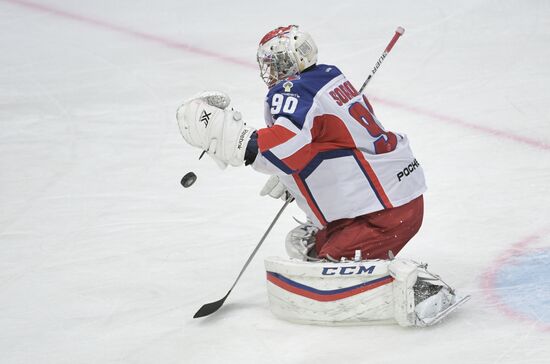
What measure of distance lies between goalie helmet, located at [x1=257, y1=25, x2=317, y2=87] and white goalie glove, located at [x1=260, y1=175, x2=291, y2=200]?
1.41ft

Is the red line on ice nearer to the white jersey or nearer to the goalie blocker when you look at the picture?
the white jersey

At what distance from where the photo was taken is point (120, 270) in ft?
12.2

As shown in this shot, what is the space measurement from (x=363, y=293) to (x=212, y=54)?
3.66 meters

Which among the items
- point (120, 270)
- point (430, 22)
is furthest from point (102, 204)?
point (430, 22)

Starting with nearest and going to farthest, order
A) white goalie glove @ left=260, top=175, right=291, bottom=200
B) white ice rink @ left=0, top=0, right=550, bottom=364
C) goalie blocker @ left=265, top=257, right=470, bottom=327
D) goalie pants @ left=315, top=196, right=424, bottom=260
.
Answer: goalie blocker @ left=265, top=257, right=470, bottom=327 → white ice rink @ left=0, top=0, right=550, bottom=364 → goalie pants @ left=315, top=196, right=424, bottom=260 → white goalie glove @ left=260, top=175, right=291, bottom=200

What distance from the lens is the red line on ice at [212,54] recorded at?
4.71 meters

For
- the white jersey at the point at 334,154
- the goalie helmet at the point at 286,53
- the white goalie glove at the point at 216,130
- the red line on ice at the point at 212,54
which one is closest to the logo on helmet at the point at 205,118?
the white goalie glove at the point at 216,130

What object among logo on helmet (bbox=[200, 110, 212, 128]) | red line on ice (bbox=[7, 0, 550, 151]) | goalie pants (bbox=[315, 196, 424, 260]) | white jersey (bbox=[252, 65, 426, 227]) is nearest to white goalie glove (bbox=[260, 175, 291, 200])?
white jersey (bbox=[252, 65, 426, 227])

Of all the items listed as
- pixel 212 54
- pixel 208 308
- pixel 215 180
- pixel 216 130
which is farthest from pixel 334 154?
pixel 212 54

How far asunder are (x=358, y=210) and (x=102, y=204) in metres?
1.54

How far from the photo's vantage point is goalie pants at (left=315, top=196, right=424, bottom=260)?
10.4ft

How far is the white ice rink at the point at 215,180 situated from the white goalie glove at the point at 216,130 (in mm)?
564

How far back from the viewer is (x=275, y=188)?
3.51 metres

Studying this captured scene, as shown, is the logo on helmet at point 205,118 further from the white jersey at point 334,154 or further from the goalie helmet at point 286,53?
the goalie helmet at point 286,53
